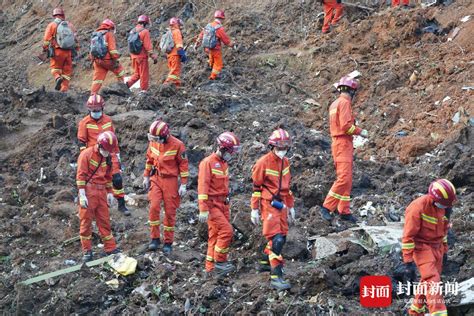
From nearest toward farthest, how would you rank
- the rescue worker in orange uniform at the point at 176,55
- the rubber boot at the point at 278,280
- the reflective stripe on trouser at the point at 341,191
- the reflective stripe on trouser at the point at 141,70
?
the rubber boot at the point at 278,280
the reflective stripe on trouser at the point at 341,191
the reflective stripe on trouser at the point at 141,70
the rescue worker in orange uniform at the point at 176,55

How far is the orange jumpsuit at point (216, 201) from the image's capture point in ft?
29.9

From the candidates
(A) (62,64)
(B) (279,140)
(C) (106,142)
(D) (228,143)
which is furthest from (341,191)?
(A) (62,64)

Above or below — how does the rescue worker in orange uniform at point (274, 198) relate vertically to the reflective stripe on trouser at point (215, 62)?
below

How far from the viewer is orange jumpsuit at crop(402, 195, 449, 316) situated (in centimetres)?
787

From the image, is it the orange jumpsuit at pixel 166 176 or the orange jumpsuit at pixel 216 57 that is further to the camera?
the orange jumpsuit at pixel 216 57

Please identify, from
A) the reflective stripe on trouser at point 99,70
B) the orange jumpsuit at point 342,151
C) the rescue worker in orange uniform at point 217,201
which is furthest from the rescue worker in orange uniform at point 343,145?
the reflective stripe on trouser at point 99,70

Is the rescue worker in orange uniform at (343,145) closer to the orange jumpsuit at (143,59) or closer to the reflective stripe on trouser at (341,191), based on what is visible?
the reflective stripe on trouser at (341,191)

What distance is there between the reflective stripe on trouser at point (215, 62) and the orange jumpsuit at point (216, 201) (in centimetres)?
749

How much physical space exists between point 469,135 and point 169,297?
242 inches

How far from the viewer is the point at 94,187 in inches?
384

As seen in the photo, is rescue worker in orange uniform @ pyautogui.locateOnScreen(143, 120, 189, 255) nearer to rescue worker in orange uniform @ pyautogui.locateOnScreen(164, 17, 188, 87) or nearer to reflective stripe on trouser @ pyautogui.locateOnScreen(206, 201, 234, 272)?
reflective stripe on trouser @ pyautogui.locateOnScreen(206, 201, 234, 272)

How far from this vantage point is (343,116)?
33.6ft

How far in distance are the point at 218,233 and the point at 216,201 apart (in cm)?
41

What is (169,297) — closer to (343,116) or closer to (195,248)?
(195,248)
